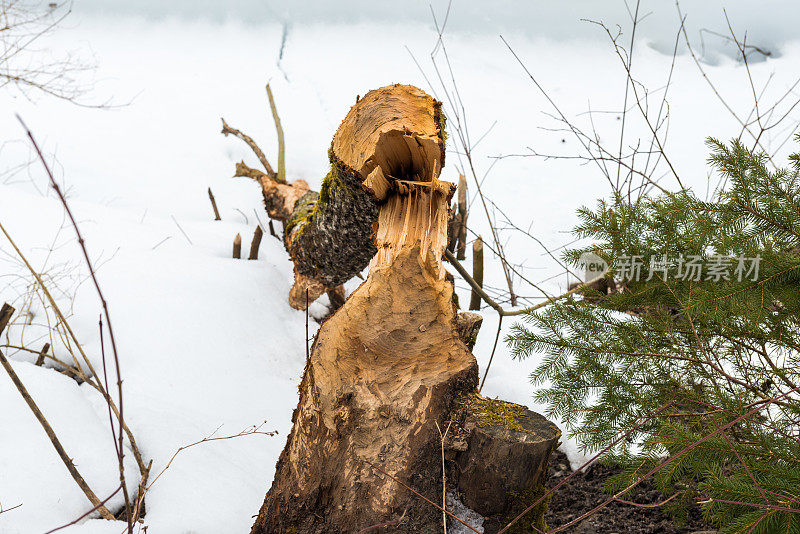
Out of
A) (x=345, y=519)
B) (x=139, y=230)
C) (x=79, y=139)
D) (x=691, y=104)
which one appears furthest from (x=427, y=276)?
(x=691, y=104)

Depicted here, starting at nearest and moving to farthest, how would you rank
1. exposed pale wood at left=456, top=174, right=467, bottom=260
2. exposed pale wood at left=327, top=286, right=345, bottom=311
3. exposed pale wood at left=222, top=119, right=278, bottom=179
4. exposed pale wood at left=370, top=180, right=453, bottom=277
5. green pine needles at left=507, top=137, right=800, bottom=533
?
green pine needles at left=507, top=137, right=800, bottom=533
exposed pale wood at left=370, top=180, right=453, bottom=277
exposed pale wood at left=327, top=286, right=345, bottom=311
exposed pale wood at left=456, top=174, right=467, bottom=260
exposed pale wood at left=222, top=119, right=278, bottom=179

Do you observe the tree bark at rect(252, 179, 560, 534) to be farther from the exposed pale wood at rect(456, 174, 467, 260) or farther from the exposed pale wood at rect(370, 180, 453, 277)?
the exposed pale wood at rect(456, 174, 467, 260)

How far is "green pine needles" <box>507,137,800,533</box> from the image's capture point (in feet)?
3.26

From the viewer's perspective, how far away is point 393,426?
3.60ft

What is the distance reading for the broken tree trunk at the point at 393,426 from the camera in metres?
1.07

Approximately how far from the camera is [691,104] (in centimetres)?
366

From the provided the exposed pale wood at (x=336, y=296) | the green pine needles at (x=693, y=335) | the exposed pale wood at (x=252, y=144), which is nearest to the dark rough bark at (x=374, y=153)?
the green pine needles at (x=693, y=335)

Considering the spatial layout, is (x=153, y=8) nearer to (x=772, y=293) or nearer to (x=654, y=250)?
(x=654, y=250)

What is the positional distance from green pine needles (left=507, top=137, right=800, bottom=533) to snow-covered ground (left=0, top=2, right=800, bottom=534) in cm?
57

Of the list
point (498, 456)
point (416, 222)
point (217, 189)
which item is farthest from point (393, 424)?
point (217, 189)

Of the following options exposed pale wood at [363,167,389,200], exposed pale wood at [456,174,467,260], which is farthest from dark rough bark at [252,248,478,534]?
exposed pale wood at [456,174,467,260]

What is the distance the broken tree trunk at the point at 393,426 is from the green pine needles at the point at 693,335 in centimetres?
27

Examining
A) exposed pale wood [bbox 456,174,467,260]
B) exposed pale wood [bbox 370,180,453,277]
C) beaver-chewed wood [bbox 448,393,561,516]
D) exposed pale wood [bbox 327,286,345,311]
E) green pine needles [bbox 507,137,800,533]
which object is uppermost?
exposed pale wood [bbox 456,174,467,260]

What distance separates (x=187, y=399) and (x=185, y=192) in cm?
172
